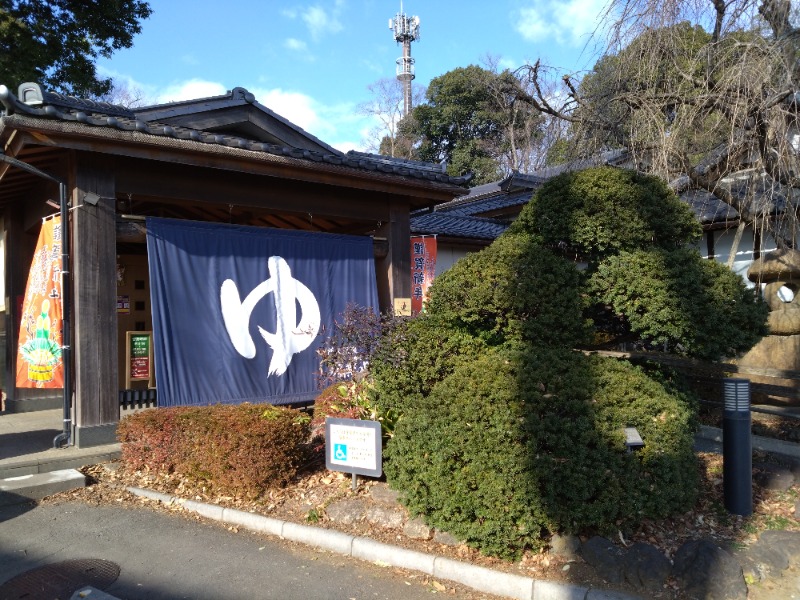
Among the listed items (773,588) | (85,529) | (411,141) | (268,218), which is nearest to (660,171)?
(773,588)

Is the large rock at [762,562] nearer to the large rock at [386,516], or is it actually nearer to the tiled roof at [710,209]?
the large rock at [386,516]

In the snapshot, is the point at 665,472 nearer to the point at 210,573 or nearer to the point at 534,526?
the point at 534,526

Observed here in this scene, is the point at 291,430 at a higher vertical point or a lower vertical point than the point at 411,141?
lower

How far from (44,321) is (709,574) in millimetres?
7955

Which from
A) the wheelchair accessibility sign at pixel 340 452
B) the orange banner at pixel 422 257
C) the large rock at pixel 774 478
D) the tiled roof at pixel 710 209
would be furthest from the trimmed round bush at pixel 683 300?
the orange banner at pixel 422 257

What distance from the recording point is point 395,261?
10828 millimetres

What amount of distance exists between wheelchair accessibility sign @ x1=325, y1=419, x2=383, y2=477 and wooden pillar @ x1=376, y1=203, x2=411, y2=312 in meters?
Result: 5.03

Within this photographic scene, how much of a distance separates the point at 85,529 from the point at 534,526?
4.11 metres

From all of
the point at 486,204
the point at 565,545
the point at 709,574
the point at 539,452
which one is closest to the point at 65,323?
the point at 539,452

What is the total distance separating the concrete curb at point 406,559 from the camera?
405cm

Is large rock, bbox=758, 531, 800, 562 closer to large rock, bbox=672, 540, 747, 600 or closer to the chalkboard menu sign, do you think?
large rock, bbox=672, 540, 747, 600

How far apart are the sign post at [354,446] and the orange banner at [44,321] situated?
3941 millimetres

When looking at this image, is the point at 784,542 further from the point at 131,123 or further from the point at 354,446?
the point at 131,123

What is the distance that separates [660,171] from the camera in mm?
8578
